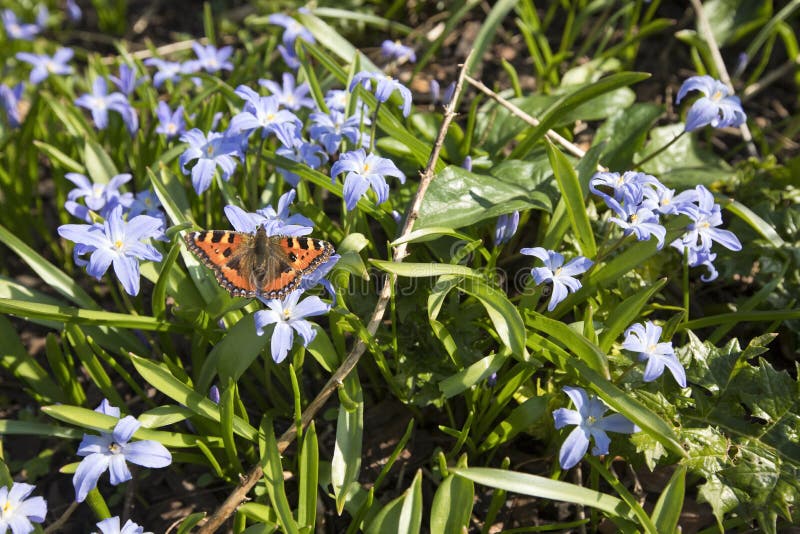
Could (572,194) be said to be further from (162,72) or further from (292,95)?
(162,72)

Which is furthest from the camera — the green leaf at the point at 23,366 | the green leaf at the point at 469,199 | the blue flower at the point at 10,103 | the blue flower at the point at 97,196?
the blue flower at the point at 10,103

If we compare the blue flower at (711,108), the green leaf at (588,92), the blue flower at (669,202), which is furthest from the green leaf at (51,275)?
the blue flower at (711,108)

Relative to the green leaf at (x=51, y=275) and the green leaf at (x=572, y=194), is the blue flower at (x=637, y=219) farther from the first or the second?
the green leaf at (x=51, y=275)

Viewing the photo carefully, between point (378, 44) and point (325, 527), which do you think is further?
point (378, 44)

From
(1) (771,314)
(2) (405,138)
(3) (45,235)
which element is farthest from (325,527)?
(3) (45,235)

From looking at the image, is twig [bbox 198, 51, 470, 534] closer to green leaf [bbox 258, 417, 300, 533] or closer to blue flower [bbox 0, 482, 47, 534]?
green leaf [bbox 258, 417, 300, 533]

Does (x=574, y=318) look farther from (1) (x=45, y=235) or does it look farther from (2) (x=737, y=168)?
(1) (x=45, y=235)
